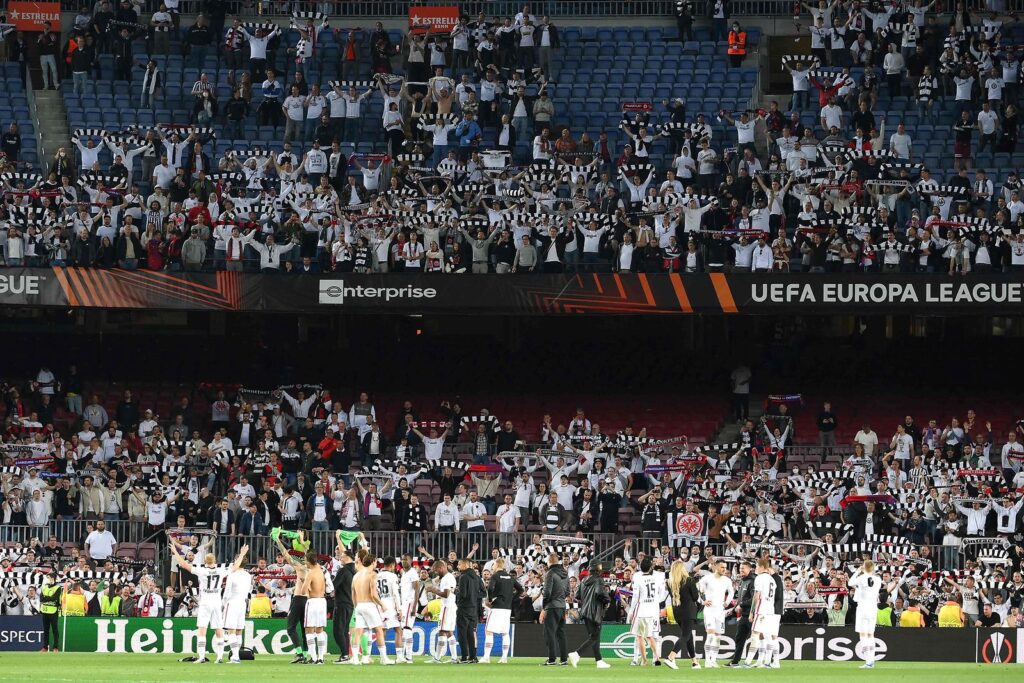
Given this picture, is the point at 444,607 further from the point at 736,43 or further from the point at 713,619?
the point at 736,43

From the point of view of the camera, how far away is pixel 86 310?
36.2 meters

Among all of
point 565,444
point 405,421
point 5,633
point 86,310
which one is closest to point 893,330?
point 565,444

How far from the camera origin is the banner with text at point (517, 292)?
31.5m

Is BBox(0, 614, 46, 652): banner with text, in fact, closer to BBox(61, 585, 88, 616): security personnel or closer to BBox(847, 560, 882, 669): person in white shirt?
BBox(61, 585, 88, 616): security personnel

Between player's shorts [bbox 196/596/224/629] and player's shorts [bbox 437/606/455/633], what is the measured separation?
2.74 metres

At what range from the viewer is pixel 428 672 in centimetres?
1933

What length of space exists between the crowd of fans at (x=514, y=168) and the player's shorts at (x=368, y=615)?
1283 cm

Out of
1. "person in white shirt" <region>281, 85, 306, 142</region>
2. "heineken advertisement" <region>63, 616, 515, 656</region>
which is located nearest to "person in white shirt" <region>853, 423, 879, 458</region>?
"heineken advertisement" <region>63, 616, 515, 656</region>

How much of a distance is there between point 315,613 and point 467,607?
236 centimetres

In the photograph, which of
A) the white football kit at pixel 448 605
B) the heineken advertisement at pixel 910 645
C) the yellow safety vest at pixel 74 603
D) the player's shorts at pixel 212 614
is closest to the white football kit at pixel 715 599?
the heineken advertisement at pixel 910 645

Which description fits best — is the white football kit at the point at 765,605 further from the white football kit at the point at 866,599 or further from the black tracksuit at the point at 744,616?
the white football kit at the point at 866,599

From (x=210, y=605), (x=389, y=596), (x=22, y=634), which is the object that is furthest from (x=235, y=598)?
(x=22, y=634)

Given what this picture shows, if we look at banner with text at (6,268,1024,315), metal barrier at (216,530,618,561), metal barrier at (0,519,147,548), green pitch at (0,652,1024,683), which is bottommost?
green pitch at (0,652,1024,683)

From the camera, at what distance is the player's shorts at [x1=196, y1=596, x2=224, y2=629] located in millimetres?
20531
